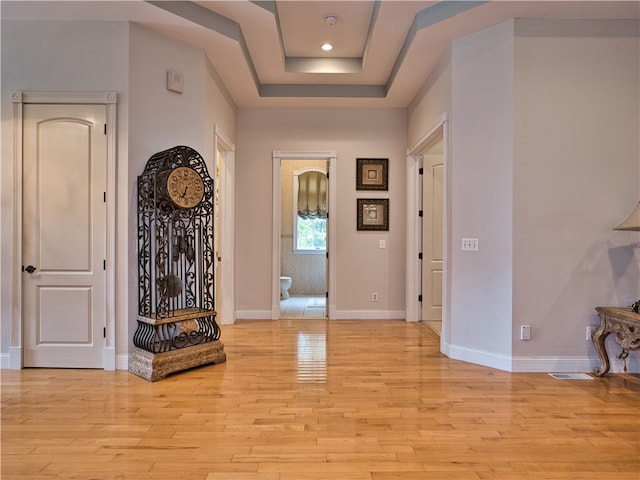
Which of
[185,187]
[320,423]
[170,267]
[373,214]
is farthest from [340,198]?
[320,423]

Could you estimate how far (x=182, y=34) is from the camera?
354cm

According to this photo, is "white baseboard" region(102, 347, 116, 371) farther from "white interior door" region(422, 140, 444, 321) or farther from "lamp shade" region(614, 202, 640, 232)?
"lamp shade" region(614, 202, 640, 232)

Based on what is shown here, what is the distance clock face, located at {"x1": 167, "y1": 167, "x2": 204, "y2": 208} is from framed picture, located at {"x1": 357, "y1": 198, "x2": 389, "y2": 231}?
2.57 m

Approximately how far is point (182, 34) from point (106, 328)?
2.63 meters

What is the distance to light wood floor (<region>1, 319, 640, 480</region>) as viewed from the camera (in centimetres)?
197

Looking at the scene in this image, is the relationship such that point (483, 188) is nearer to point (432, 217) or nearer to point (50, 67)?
point (432, 217)

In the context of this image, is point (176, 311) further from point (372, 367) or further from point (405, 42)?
point (405, 42)

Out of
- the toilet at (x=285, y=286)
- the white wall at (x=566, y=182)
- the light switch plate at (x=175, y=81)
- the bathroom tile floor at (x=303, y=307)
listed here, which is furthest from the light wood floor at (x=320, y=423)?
the toilet at (x=285, y=286)

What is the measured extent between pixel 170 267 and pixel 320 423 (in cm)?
191

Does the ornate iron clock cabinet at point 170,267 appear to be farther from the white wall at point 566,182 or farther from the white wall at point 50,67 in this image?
the white wall at point 566,182

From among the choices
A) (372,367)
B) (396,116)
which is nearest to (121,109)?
(372,367)

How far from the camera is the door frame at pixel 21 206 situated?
3311 mm

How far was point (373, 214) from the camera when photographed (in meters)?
5.52

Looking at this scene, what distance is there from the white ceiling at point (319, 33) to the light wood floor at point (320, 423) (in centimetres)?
291
